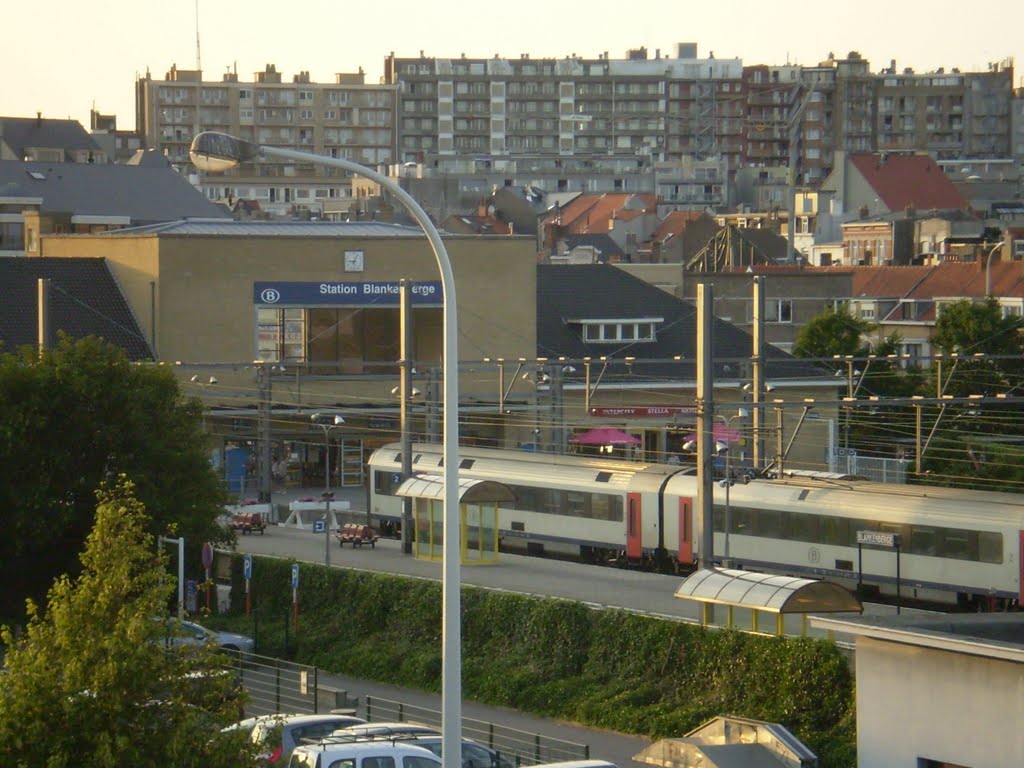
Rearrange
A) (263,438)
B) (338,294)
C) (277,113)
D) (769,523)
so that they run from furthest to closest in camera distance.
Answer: (277,113), (338,294), (263,438), (769,523)

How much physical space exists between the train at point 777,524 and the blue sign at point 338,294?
880 centimetres

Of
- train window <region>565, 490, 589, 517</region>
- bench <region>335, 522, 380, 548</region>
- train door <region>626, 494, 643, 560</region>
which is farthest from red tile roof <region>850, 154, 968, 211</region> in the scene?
bench <region>335, 522, 380, 548</region>

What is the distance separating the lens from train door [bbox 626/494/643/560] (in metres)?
34.8

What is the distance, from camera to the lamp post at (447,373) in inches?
444

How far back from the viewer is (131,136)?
424ft

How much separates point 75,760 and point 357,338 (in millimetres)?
37444

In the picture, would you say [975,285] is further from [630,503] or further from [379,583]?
[379,583]

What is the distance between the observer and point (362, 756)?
1659 cm

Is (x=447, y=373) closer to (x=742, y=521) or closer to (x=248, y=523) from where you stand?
(x=742, y=521)

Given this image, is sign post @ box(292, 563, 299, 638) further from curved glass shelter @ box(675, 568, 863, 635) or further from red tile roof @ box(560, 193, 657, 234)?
red tile roof @ box(560, 193, 657, 234)

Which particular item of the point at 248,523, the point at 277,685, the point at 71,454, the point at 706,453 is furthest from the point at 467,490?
the point at 277,685

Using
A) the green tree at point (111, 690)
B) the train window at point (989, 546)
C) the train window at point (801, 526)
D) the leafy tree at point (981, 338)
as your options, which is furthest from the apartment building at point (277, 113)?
the green tree at point (111, 690)

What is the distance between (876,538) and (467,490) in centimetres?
720

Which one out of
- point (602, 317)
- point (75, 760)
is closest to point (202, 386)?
point (602, 317)
